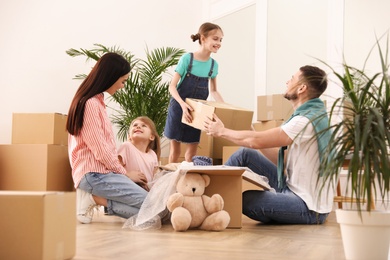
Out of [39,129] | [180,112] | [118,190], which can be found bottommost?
[118,190]

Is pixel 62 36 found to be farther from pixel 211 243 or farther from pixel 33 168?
pixel 211 243

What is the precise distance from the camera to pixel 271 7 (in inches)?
206

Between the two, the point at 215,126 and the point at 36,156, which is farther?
the point at 36,156

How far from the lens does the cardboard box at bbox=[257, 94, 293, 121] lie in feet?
15.1

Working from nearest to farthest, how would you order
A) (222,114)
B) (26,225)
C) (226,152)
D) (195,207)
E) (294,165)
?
(26,225), (195,207), (294,165), (222,114), (226,152)

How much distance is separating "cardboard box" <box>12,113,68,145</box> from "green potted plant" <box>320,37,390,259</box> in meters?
3.13

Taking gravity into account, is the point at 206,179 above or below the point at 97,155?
below

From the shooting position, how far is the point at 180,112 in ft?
13.4

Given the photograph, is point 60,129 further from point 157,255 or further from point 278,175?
point 157,255

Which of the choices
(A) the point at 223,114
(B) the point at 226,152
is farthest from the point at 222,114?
(B) the point at 226,152

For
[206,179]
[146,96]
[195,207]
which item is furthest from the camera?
[146,96]

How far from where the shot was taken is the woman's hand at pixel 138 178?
10.8ft

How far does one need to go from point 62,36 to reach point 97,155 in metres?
3.32

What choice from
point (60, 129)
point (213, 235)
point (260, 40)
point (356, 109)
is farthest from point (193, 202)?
point (260, 40)
